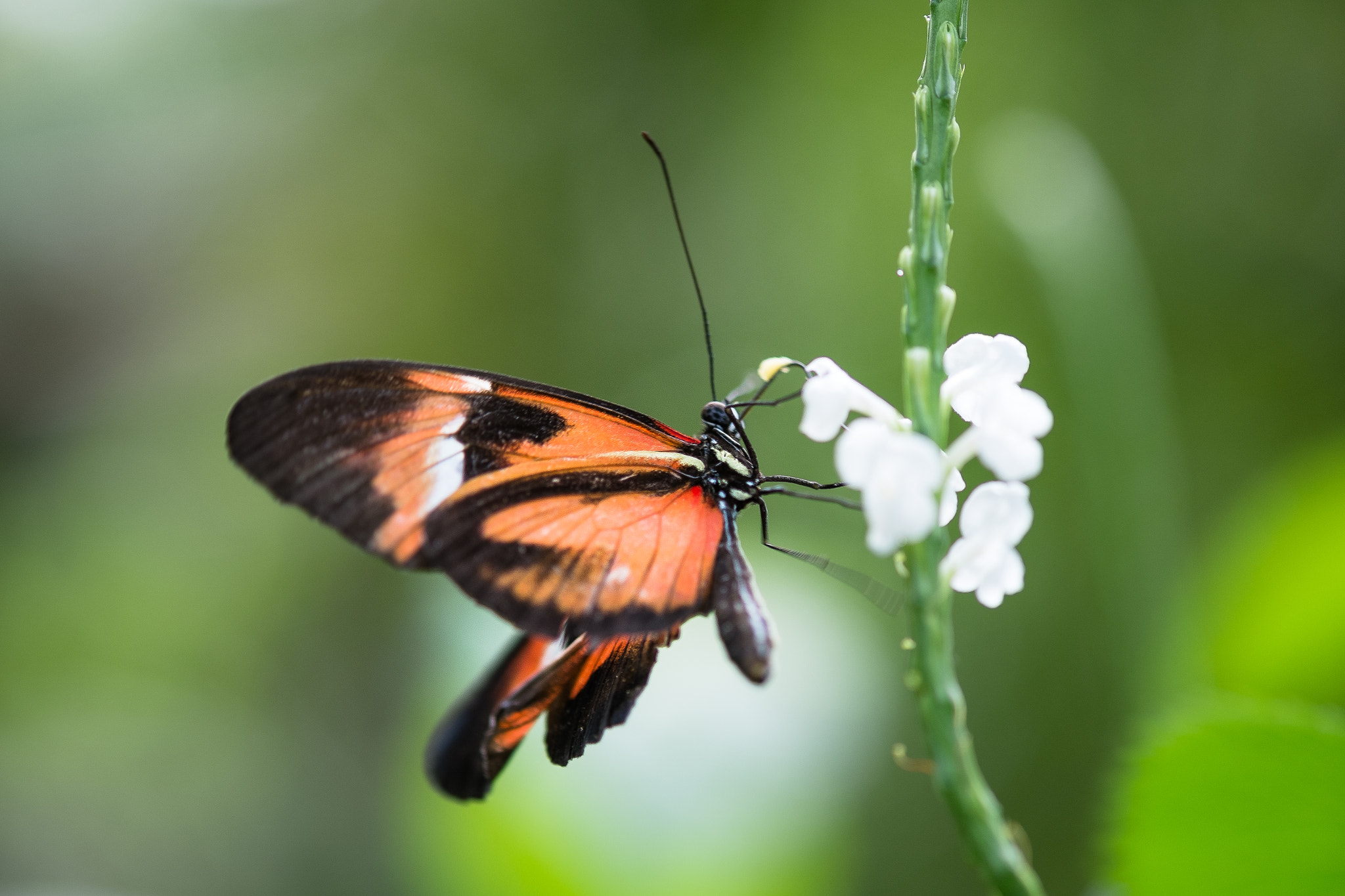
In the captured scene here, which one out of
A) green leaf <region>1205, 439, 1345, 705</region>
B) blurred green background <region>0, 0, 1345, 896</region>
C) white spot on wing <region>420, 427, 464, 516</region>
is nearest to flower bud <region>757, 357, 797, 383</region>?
white spot on wing <region>420, 427, 464, 516</region>

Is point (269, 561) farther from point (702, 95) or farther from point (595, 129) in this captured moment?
point (702, 95)

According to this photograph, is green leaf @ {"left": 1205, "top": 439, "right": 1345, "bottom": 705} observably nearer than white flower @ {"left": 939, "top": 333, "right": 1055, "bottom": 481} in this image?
No

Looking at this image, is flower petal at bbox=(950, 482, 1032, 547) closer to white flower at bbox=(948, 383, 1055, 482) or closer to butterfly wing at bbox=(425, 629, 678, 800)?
white flower at bbox=(948, 383, 1055, 482)

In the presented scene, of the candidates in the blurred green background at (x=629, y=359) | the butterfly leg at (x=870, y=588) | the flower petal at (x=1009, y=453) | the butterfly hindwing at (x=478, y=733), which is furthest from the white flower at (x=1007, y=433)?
the blurred green background at (x=629, y=359)

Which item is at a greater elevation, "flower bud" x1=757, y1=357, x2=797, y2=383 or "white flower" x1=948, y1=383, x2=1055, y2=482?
"flower bud" x1=757, y1=357, x2=797, y2=383

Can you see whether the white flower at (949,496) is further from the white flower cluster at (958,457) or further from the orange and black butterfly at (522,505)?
the orange and black butterfly at (522,505)

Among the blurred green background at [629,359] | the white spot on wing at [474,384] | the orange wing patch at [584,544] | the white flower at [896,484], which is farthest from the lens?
the blurred green background at [629,359]
